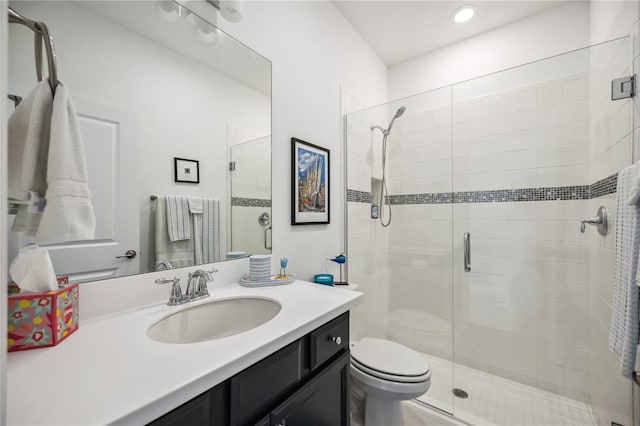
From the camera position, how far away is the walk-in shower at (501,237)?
63.2 inches

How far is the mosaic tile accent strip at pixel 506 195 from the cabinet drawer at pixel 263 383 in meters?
1.38

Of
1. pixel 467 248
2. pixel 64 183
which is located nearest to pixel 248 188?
pixel 64 183

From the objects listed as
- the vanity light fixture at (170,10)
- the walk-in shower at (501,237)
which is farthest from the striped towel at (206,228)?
the walk-in shower at (501,237)

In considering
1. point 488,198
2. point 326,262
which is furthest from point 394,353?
point 488,198

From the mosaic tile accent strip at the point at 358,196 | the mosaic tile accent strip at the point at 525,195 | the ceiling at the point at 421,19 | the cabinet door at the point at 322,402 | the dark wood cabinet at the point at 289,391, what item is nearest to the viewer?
the dark wood cabinet at the point at 289,391

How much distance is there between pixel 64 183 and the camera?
25.6 inches

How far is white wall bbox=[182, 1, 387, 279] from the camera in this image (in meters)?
1.44

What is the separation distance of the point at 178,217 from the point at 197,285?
28 centimetres

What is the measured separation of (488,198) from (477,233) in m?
0.26

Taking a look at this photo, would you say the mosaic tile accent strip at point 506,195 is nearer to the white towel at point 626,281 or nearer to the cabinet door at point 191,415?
the white towel at point 626,281

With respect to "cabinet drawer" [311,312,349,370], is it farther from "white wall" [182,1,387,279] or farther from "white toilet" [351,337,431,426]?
"white wall" [182,1,387,279]

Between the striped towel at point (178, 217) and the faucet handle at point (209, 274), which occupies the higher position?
the striped towel at point (178, 217)

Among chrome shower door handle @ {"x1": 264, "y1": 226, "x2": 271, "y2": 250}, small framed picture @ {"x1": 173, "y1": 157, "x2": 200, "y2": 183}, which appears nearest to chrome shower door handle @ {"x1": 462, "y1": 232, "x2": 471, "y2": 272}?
chrome shower door handle @ {"x1": 264, "y1": 226, "x2": 271, "y2": 250}

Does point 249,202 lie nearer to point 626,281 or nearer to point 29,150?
point 29,150
